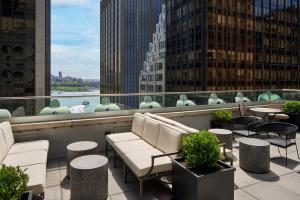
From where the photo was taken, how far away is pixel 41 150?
508 centimetres

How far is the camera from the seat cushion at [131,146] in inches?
198

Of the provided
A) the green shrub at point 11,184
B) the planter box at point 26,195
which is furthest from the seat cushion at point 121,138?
the green shrub at point 11,184

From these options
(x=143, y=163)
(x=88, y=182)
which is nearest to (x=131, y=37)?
(x=143, y=163)

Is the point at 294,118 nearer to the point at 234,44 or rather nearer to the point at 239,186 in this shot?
the point at 239,186

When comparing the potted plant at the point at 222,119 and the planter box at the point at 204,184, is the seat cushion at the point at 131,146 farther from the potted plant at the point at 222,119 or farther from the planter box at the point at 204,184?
the potted plant at the point at 222,119

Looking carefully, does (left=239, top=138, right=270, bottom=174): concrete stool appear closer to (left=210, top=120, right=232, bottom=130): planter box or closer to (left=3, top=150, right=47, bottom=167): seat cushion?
(left=210, top=120, right=232, bottom=130): planter box

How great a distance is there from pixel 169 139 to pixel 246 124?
171 inches

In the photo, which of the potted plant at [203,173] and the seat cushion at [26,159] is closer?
the potted plant at [203,173]

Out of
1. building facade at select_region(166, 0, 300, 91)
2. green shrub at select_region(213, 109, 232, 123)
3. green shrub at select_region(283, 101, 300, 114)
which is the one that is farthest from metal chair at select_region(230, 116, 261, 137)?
building facade at select_region(166, 0, 300, 91)

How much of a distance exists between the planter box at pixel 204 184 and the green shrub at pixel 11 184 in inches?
92.0

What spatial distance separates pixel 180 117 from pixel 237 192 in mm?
4178

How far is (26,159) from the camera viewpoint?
4.53 m

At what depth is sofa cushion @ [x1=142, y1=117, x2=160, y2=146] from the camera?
5402mm

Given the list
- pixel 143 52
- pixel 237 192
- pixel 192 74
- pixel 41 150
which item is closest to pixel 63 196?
pixel 41 150
